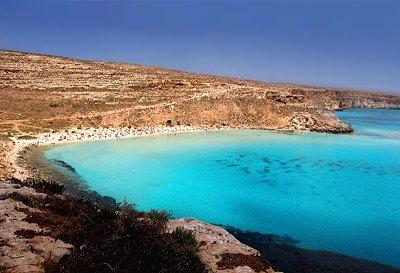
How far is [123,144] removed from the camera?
3912 cm

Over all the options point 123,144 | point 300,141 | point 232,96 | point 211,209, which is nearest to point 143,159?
point 123,144

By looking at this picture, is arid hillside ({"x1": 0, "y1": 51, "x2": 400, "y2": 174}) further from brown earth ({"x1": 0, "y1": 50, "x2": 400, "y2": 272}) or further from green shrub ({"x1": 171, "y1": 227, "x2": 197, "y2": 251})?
green shrub ({"x1": 171, "y1": 227, "x2": 197, "y2": 251})

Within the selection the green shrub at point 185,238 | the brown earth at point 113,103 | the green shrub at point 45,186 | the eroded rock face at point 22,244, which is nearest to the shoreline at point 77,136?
the brown earth at point 113,103

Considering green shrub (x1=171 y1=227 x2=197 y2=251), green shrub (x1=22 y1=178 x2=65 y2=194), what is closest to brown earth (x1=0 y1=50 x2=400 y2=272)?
green shrub (x1=22 y1=178 x2=65 y2=194)

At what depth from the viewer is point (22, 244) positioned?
32.7 feet

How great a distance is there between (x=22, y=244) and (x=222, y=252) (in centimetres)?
534

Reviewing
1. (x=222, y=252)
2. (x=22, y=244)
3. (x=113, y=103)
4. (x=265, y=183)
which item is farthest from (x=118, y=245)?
(x=113, y=103)

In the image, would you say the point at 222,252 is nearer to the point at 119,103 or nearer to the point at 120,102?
the point at 119,103

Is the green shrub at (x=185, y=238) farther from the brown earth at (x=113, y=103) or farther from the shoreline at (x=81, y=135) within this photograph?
the brown earth at (x=113, y=103)

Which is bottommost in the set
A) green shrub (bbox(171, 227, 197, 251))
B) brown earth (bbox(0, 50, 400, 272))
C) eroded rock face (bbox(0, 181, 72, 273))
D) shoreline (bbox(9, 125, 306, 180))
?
shoreline (bbox(9, 125, 306, 180))

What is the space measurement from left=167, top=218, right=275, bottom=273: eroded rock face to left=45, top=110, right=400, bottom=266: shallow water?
605cm

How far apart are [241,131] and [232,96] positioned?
47.2 ft

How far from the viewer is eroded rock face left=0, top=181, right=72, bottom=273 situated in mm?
8938

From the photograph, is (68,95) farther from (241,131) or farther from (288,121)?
(288,121)
